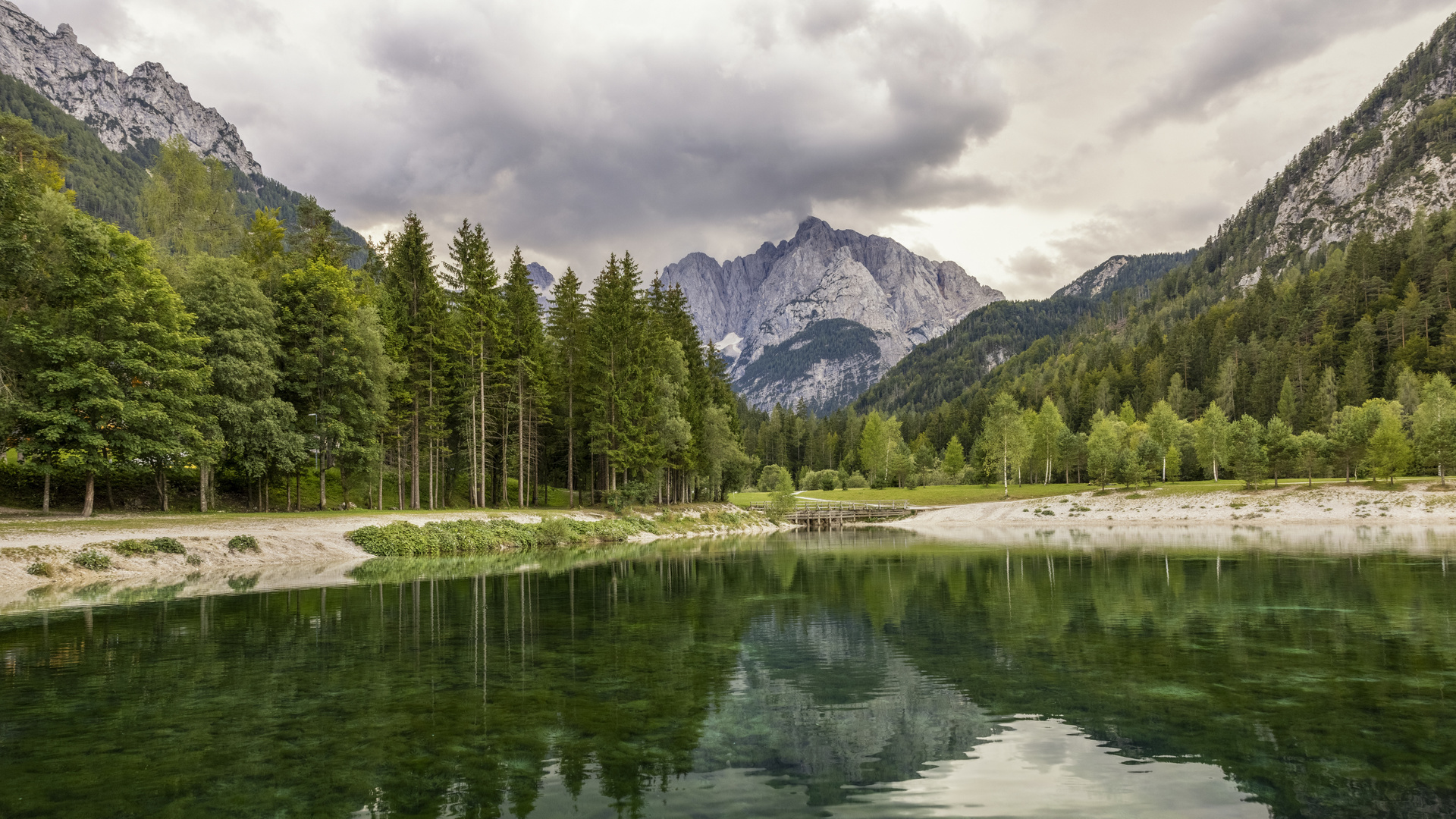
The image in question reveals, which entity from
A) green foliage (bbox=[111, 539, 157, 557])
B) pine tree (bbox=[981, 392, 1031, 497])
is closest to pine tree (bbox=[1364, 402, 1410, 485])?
pine tree (bbox=[981, 392, 1031, 497])

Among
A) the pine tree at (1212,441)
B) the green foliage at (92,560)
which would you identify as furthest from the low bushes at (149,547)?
the pine tree at (1212,441)

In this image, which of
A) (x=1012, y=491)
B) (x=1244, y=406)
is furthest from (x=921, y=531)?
(x=1244, y=406)

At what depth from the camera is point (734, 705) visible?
11.1m

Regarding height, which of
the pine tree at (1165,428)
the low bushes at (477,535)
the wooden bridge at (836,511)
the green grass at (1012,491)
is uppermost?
the pine tree at (1165,428)

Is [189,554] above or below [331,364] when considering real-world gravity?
below

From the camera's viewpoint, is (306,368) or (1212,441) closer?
(306,368)

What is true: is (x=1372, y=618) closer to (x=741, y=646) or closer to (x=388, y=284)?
(x=741, y=646)

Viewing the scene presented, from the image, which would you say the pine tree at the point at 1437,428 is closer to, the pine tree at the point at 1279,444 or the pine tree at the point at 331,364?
the pine tree at the point at 1279,444

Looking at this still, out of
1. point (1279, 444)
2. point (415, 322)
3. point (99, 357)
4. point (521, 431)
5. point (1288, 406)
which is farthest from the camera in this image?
point (1288, 406)

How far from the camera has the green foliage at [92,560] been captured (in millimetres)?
A: 26594

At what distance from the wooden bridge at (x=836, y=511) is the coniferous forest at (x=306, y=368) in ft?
48.5

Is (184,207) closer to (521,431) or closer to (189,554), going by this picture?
(521,431)

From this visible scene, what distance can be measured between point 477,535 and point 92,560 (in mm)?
18529

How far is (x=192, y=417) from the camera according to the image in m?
33.9
